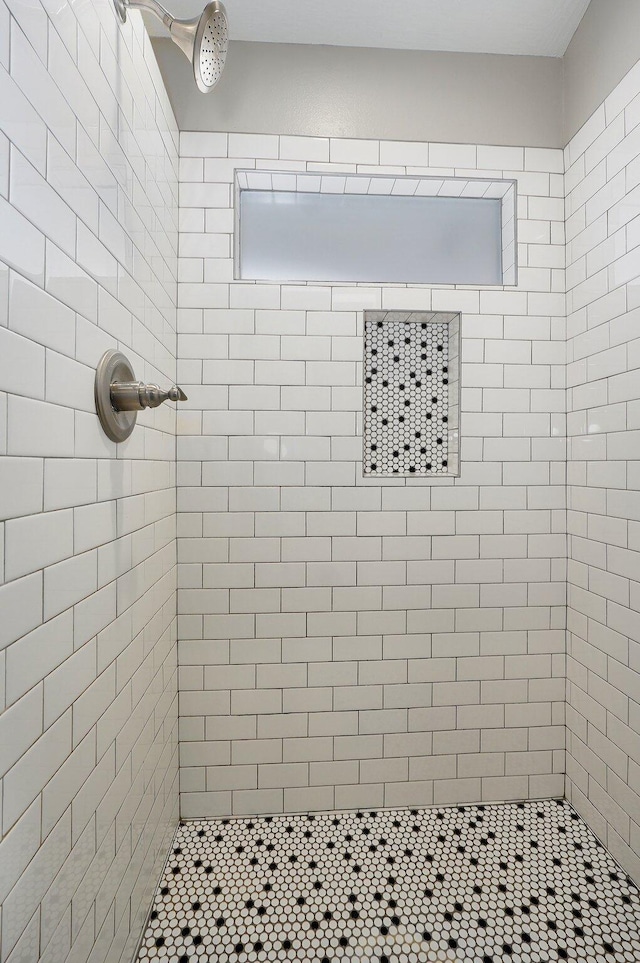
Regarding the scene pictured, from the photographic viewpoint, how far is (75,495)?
884mm

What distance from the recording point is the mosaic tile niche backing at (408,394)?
1.88 meters

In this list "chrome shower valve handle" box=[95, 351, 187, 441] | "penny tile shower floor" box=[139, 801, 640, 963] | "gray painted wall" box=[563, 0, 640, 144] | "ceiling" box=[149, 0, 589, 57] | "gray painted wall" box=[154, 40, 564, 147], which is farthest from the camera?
"gray painted wall" box=[154, 40, 564, 147]

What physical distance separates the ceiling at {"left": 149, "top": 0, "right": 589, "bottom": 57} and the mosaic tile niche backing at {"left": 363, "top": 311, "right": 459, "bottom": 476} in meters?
0.96

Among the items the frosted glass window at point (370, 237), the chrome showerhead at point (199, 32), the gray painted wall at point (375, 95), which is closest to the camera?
the chrome showerhead at point (199, 32)

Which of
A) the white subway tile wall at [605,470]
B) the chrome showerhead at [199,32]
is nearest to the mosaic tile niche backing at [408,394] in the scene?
the white subway tile wall at [605,470]

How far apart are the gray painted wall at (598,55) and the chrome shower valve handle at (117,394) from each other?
170cm

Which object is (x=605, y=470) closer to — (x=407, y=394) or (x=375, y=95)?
(x=407, y=394)

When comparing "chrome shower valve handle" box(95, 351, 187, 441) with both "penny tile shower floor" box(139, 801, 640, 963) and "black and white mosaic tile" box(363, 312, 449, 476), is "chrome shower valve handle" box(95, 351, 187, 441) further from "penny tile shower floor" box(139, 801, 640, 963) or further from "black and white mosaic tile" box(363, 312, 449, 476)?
"penny tile shower floor" box(139, 801, 640, 963)

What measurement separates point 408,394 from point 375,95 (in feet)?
3.49

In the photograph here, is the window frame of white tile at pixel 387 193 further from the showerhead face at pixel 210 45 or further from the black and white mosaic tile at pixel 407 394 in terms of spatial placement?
the showerhead face at pixel 210 45

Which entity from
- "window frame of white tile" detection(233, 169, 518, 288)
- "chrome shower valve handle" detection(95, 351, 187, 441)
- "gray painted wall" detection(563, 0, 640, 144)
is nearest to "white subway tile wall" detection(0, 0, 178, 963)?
"chrome shower valve handle" detection(95, 351, 187, 441)

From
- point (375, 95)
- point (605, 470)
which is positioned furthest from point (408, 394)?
point (375, 95)

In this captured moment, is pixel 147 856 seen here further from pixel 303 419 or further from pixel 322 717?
pixel 303 419

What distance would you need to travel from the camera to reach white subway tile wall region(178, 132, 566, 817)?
1.72 metres
